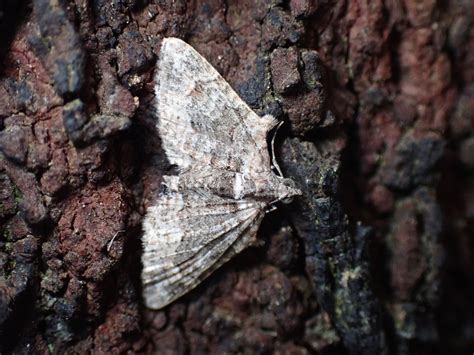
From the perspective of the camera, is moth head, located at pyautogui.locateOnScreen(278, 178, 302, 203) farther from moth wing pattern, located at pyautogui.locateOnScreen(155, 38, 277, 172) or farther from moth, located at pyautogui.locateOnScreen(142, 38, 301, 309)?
moth wing pattern, located at pyautogui.locateOnScreen(155, 38, 277, 172)

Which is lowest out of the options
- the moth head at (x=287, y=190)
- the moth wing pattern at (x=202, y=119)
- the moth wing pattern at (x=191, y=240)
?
the moth wing pattern at (x=191, y=240)

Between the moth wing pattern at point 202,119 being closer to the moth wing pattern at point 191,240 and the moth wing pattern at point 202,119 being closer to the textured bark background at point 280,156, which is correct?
the textured bark background at point 280,156

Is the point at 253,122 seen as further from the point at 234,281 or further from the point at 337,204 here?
the point at 234,281

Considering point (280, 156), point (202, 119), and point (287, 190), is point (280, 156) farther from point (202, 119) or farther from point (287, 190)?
Answer: point (202, 119)

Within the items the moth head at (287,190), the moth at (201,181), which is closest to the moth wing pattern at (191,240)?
the moth at (201,181)

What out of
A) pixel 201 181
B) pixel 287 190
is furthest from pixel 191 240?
pixel 287 190

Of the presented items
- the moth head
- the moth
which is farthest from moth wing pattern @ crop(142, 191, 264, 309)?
the moth head
